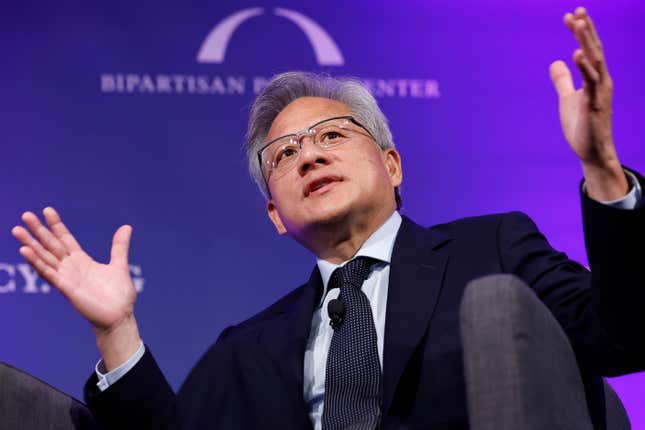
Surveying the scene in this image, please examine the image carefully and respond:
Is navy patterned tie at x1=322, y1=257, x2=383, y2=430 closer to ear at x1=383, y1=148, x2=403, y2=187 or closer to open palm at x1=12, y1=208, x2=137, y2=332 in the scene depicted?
open palm at x1=12, y1=208, x2=137, y2=332

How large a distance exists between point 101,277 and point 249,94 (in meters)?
1.14

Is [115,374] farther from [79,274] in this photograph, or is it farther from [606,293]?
[606,293]

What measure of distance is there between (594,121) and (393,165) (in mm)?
971

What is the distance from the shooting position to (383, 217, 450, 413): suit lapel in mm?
1585

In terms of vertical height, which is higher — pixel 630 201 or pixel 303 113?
pixel 303 113

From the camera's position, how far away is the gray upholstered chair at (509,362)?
1.02 m

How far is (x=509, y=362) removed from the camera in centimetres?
103

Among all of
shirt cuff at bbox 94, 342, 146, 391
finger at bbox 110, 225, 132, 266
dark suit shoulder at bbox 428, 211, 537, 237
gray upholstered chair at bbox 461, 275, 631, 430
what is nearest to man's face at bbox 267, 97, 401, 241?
dark suit shoulder at bbox 428, 211, 537, 237

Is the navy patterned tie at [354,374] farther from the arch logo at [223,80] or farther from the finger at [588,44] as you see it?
the arch logo at [223,80]

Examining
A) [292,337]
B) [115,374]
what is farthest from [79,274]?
[292,337]

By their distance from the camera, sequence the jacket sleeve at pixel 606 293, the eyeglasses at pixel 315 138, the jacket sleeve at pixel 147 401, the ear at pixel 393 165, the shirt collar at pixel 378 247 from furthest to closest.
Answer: the ear at pixel 393 165
the eyeglasses at pixel 315 138
the shirt collar at pixel 378 247
the jacket sleeve at pixel 147 401
the jacket sleeve at pixel 606 293

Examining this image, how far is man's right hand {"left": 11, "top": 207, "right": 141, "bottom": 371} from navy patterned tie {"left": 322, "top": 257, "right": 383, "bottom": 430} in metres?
0.41

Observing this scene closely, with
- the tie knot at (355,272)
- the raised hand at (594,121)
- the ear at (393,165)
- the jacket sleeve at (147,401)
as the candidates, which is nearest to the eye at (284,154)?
the ear at (393,165)

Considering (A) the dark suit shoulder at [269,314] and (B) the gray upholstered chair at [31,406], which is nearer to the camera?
(B) the gray upholstered chair at [31,406]
